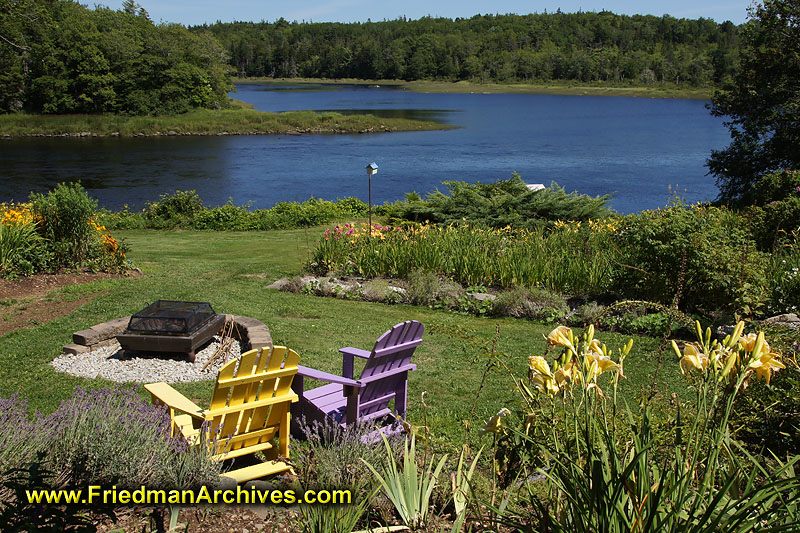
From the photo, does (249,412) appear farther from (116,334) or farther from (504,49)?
(504,49)

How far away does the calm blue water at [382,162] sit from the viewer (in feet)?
88.7

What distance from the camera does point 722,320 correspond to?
6609 mm

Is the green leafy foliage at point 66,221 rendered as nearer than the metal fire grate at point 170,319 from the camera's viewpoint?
No

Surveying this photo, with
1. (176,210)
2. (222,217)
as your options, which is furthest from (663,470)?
(176,210)

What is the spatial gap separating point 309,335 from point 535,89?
117995mm

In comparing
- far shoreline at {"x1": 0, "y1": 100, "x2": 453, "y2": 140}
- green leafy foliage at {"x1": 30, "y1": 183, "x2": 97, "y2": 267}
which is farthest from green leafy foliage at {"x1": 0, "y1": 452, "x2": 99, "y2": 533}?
far shoreline at {"x1": 0, "y1": 100, "x2": 453, "y2": 140}

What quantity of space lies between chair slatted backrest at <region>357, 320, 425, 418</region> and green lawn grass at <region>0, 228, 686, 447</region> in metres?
0.20

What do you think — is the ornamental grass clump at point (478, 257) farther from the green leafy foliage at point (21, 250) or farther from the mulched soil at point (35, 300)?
the green leafy foliage at point (21, 250)

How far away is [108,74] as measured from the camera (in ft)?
184

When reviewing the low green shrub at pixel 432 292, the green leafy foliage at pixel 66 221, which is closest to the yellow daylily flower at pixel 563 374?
the low green shrub at pixel 432 292

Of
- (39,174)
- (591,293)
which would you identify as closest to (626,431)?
(591,293)

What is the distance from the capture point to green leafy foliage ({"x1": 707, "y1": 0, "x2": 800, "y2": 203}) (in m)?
17.2

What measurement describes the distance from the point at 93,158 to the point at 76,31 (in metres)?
28.1

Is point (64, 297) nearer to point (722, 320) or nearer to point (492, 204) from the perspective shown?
point (722, 320)
